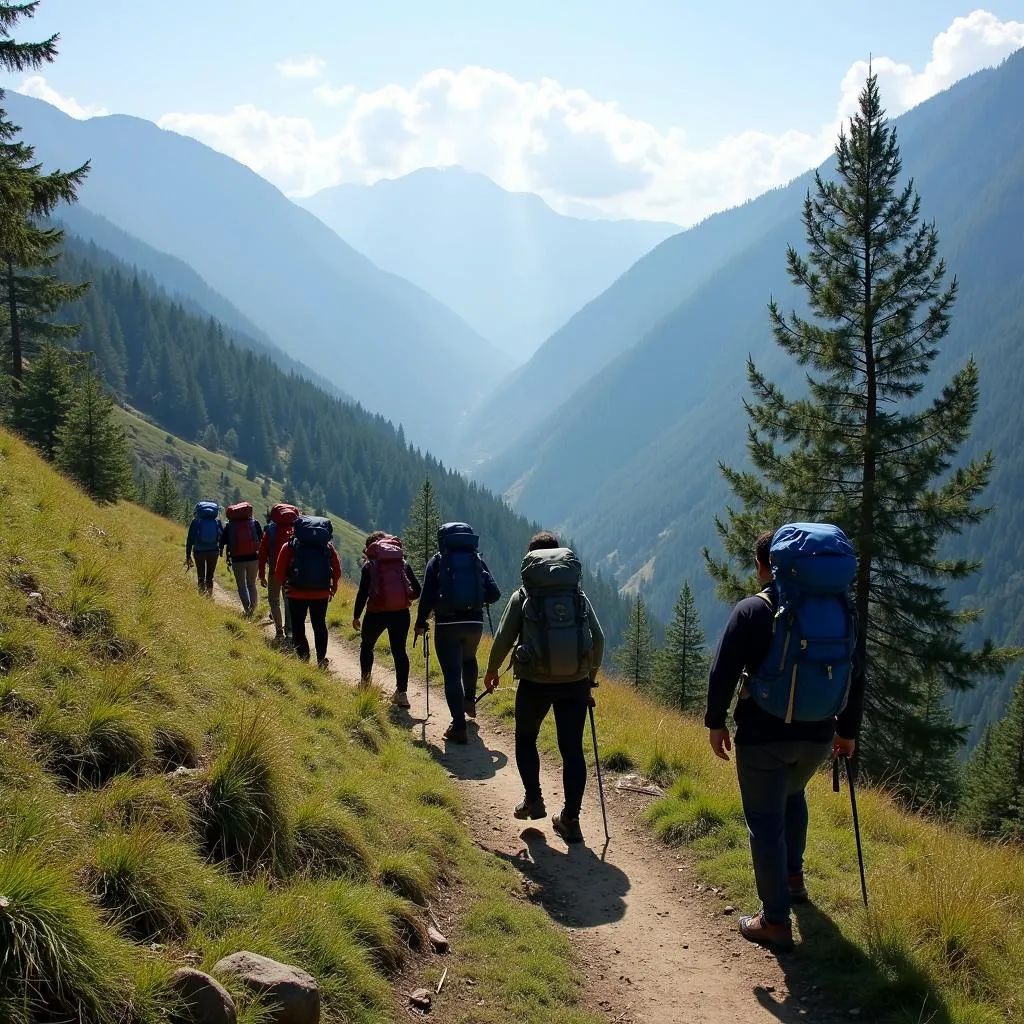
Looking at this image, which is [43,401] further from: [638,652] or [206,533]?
[638,652]

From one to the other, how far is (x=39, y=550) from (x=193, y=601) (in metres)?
2.94

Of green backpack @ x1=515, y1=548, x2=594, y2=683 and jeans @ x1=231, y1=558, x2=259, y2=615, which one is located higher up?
green backpack @ x1=515, y1=548, x2=594, y2=683

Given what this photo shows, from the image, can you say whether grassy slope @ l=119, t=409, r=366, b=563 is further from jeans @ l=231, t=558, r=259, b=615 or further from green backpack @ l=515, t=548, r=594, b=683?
green backpack @ l=515, t=548, r=594, b=683

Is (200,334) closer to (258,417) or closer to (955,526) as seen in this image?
(258,417)

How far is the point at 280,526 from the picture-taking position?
42.9ft

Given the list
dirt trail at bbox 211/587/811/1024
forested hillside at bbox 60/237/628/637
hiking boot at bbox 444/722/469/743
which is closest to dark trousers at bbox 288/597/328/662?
hiking boot at bbox 444/722/469/743

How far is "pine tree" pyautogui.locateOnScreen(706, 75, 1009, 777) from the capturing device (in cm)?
1669

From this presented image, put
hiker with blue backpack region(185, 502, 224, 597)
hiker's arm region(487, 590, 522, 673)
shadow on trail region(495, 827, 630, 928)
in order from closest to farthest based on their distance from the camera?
shadow on trail region(495, 827, 630, 928) → hiker's arm region(487, 590, 522, 673) → hiker with blue backpack region(185, 502, 224, 597)

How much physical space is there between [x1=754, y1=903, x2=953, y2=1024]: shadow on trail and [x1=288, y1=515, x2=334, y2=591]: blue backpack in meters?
7.62

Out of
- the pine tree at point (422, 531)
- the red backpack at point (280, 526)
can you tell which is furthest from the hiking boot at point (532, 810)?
the pine tree at point (422, 531)

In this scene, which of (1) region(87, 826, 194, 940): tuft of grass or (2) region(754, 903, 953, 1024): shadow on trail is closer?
(1) region(87, 826, 194, 940): tuft of grass

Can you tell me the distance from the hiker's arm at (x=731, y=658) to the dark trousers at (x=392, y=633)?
5953 mm

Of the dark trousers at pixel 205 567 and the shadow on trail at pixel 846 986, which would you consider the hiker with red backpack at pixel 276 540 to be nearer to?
the dark trousers at pixel 205 567

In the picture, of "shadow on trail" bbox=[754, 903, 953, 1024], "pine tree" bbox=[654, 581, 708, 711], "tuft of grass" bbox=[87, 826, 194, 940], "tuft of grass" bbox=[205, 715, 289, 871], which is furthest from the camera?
"pine tree" bbox=[654, 581, 708, 711]
